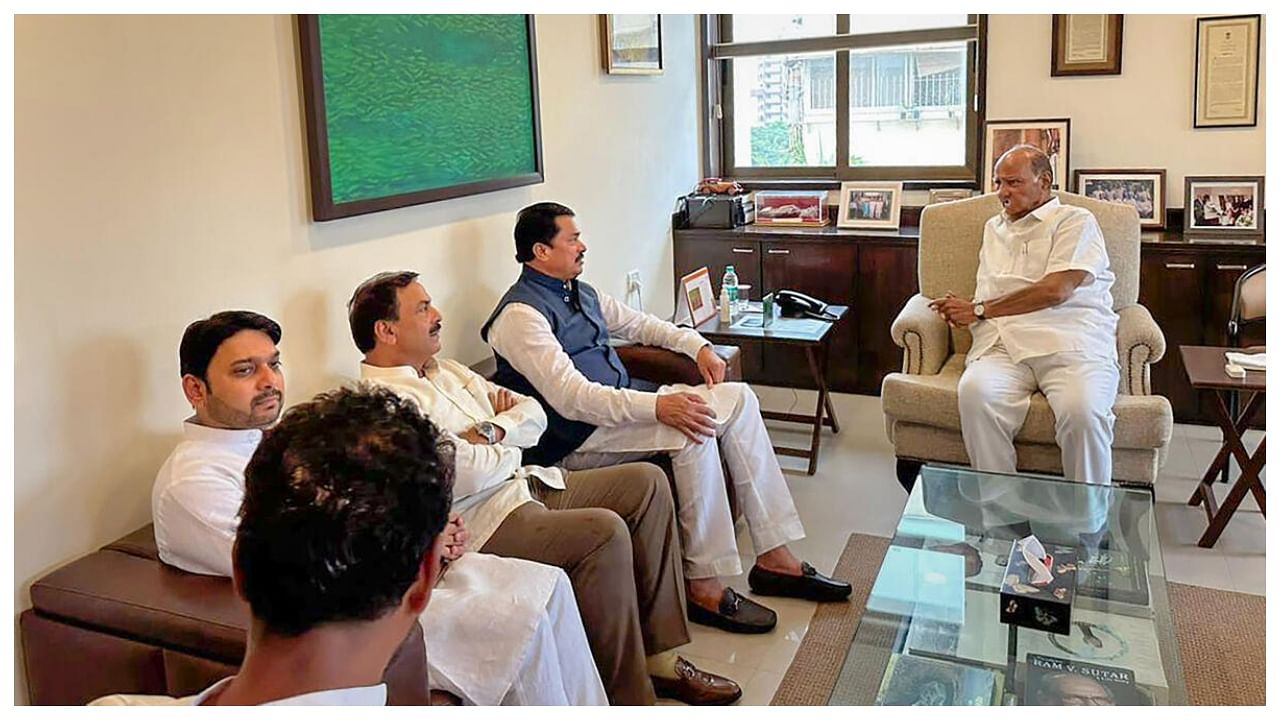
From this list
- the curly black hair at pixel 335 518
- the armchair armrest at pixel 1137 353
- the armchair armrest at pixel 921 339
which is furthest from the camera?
the armchair armrest at pixel 921 339

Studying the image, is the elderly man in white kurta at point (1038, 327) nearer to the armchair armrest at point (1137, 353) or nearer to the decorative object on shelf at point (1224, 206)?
the armchair armrest at point (1137, 353)

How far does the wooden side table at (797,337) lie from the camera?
3.67 metres

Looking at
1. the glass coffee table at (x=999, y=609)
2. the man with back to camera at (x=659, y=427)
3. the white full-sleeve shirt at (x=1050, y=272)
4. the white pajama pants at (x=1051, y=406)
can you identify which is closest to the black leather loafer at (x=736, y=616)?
the man with back to camera at (x=659, y=427)

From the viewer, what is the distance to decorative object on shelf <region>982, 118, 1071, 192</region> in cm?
439

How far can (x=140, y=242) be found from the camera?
217 cm

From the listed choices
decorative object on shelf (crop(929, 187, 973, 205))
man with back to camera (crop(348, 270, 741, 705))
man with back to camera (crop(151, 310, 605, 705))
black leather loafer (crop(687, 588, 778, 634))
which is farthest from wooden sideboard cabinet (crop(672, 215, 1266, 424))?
man with back to camera (crop(151, 310, 605, 705))

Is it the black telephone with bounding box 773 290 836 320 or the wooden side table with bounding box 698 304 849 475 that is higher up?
the black telephone with bounding box 773 290 836 320

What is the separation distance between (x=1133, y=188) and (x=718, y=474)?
8.49 feet

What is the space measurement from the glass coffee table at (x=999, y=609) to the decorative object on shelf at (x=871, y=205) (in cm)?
200

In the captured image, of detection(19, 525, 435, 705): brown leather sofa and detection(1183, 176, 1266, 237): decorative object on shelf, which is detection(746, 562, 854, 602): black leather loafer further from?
detection(1183, 176, 1266, 237): decorative object on shelf

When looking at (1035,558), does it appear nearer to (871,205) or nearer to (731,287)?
(731,287)

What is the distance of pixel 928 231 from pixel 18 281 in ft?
9.35

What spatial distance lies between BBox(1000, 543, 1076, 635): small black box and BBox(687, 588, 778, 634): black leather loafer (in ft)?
2.03

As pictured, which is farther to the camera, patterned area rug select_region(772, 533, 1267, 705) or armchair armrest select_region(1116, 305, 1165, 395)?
armchair armrest select_region(1116, 305, 1165, 395)
